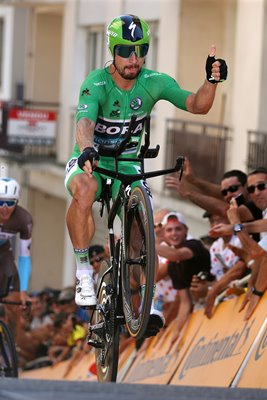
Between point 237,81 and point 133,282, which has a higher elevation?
point 237,81

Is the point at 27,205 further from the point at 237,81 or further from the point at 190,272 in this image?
the point at 190,272

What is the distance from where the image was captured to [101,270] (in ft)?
30.7

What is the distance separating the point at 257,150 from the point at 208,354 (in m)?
8.13

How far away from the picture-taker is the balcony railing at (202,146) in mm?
20391

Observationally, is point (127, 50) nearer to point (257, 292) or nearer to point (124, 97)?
point (124, 97)

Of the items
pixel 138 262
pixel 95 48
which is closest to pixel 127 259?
pixel 138 262

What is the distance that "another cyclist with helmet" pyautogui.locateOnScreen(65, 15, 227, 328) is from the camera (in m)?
8.45

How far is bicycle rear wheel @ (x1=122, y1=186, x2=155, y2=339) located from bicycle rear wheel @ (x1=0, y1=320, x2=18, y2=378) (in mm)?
3707

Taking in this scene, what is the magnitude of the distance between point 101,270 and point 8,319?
17.1 ft

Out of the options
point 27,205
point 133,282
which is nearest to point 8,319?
point 133,282

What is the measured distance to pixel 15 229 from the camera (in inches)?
476

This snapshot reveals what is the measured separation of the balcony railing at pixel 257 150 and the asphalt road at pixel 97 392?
12.6 metres

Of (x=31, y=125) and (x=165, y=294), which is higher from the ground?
(x=31, y=125)

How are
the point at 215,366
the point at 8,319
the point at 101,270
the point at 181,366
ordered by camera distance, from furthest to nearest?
the point at 8,319
the point at 181,366
the point at 215,366
the point at 101,270
